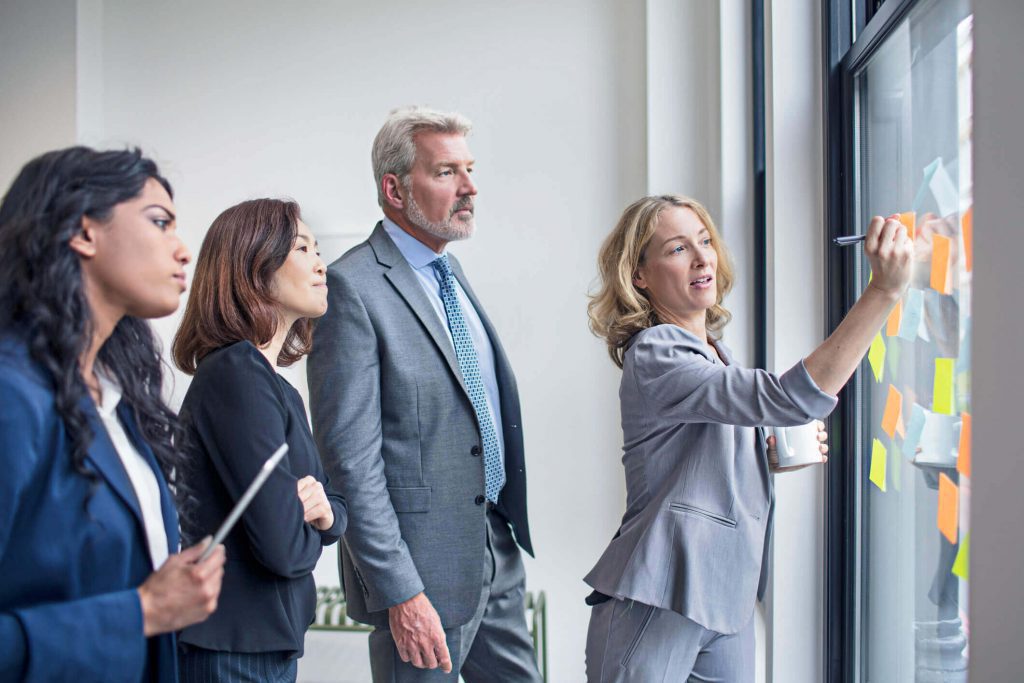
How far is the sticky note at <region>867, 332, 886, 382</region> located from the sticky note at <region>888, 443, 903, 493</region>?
16cm

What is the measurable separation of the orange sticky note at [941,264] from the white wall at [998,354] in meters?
0.54

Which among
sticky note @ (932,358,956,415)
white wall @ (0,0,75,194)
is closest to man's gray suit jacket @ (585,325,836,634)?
sticky note @ (932,358,956,415)

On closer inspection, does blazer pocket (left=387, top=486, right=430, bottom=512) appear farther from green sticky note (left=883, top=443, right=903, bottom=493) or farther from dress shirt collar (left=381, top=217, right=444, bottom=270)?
green sticky note (left=883, top=443, right=903, bottom=493)

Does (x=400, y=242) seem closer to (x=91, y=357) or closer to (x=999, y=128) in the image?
(x=91, y=357)

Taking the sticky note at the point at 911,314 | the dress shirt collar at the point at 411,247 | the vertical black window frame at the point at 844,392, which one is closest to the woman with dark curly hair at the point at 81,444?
the dress shirt collar at the point at 411,247

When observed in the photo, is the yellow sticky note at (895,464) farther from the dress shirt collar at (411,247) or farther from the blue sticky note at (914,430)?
the dress shirt collar at (411,247)

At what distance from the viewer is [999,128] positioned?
850mm

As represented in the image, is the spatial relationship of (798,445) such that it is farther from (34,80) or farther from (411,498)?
(34,80)

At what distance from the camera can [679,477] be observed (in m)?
1.62

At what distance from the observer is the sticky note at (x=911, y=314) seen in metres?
1.52

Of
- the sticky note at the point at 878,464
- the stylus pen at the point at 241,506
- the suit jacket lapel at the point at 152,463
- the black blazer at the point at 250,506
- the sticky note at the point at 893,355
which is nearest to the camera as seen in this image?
the stylus pen at the point at 241,506

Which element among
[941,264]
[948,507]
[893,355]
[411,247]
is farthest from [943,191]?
[411,247]

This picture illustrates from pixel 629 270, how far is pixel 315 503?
2.41 ft

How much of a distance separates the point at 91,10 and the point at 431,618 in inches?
125
